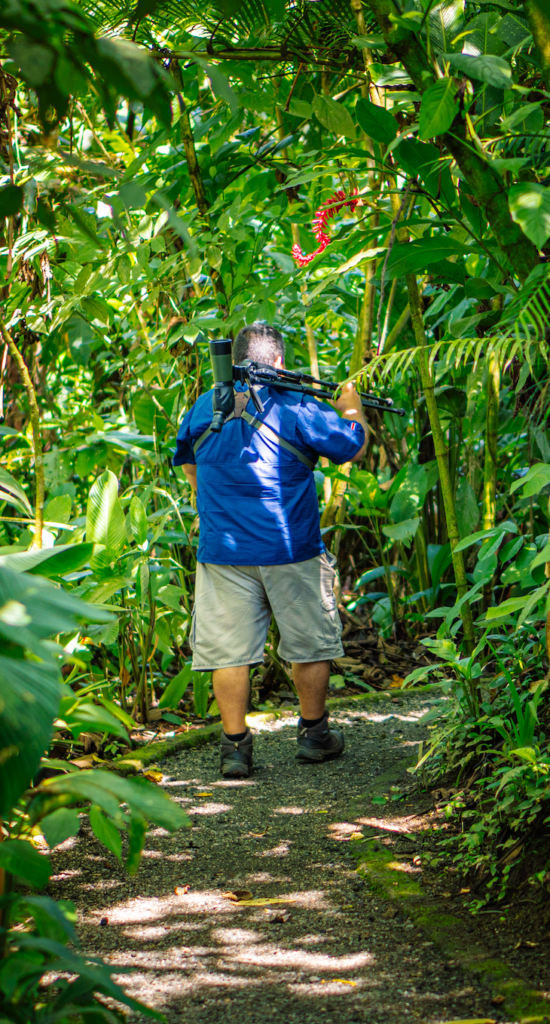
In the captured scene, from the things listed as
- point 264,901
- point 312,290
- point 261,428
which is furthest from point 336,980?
point 312,290

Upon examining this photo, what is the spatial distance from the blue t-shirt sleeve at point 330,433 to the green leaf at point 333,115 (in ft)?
3.01

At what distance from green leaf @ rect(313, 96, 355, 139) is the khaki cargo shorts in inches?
58.0

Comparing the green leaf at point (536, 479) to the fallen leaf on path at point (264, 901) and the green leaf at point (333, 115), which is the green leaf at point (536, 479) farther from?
the green leaf at point (333, 115)

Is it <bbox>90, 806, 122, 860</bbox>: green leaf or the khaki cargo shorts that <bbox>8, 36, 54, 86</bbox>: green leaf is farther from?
the khaki cargo shorts

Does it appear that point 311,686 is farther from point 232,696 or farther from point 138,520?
point 138,520

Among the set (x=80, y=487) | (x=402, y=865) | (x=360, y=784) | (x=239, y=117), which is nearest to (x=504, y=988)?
(x=402, y=865)

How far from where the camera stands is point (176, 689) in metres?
3.57

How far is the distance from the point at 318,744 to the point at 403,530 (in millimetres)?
1066

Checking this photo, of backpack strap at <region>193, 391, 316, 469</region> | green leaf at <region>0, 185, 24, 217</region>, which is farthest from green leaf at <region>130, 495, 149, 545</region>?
green leaf at <region>0, 185, 24, 217</region>

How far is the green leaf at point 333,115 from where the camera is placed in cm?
260

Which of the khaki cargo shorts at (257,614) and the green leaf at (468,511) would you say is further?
the khaki cargo shorts at (257,614)

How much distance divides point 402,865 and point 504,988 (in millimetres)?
643

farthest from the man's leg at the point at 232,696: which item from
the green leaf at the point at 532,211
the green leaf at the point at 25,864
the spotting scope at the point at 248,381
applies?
the green leaf at the point at 532,211

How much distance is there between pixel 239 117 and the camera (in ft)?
9.32
